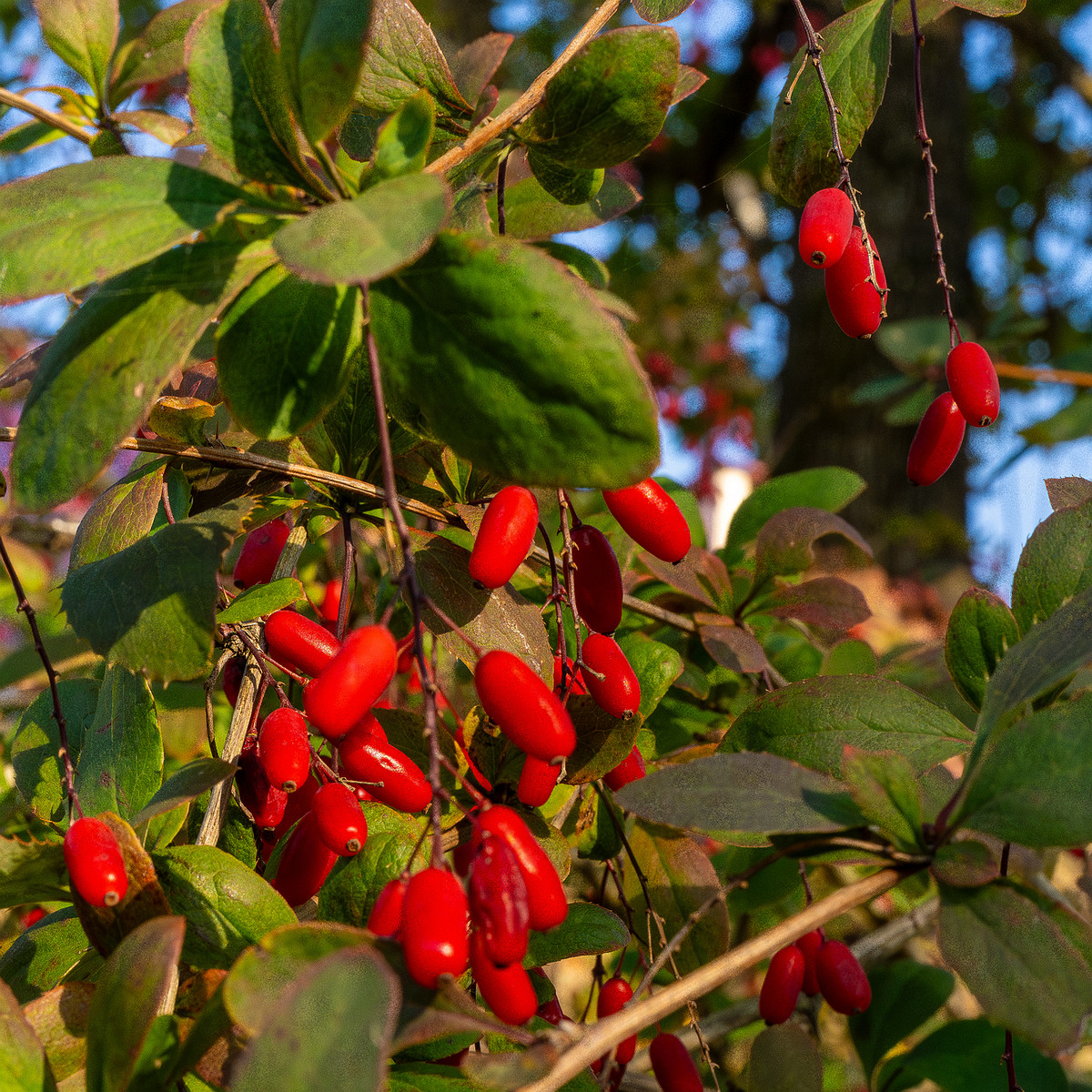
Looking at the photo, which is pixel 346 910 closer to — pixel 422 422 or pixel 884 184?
pixel 422 422


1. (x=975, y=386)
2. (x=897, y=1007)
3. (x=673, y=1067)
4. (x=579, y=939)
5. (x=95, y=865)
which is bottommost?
(x=897, y=1007)

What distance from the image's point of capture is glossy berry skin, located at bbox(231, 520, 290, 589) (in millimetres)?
822

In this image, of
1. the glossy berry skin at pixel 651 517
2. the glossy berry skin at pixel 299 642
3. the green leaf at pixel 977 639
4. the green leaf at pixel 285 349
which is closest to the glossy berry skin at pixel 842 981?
the green leaf at pixel 977 639

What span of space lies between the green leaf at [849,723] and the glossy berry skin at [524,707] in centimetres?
20

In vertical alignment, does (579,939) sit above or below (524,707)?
below

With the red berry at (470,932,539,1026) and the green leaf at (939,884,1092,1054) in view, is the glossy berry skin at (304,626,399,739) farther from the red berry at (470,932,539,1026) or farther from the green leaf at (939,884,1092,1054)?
the green leaf at (939,884,1092,1054)

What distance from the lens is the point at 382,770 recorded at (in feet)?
1.96

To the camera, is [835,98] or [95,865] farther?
[835,98]

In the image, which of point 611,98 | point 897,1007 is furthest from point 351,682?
point 897,1007

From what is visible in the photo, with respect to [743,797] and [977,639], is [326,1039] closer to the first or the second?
[743,797]

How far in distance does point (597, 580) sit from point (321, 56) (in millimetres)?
387

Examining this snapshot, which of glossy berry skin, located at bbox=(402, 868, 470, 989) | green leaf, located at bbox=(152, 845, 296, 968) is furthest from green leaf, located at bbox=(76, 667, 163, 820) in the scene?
glossy berry skin, located at bbox=(402, 868, 470, 989)

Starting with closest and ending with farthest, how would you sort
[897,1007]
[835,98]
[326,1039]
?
[326,1039], [835,98], [897,1007]

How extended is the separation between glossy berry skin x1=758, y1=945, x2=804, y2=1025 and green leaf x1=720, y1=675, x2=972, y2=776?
0.72 ft
